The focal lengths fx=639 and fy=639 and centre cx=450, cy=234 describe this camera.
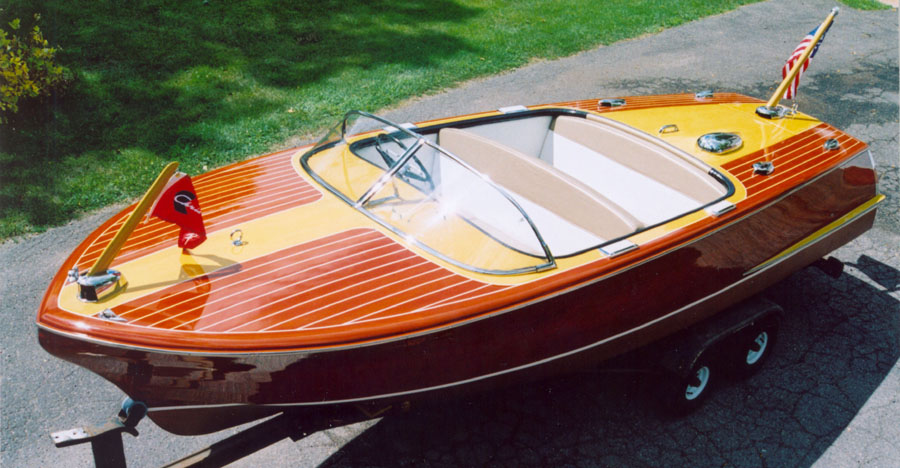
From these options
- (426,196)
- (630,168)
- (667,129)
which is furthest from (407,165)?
(667,129)

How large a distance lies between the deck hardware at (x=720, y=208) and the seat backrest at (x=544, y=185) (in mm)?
397

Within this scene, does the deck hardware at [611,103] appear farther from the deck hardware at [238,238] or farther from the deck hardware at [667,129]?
the deck hardware at [238,238]

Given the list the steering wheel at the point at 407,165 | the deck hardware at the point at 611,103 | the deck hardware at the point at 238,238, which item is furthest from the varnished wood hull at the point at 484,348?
the deck hardware at the point at 611,103

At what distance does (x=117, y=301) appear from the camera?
8.34 feet

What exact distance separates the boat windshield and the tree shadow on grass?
250 centimetres

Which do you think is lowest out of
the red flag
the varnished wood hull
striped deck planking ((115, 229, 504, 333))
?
the varnished wood hull

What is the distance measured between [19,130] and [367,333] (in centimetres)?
509

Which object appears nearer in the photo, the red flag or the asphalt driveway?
the red flag

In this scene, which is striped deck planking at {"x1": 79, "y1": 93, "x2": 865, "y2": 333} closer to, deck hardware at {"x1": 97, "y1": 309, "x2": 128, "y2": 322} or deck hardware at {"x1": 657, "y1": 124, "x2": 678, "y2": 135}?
deck hardware at {"x1": 97, "y1": 309, "x2": 128, "y2": 322}

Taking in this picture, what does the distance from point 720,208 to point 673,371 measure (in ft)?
2.78

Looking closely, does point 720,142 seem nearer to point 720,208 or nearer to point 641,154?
point 641,154

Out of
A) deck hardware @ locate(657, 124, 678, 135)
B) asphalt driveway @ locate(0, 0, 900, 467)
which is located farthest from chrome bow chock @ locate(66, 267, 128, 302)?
deck hardware @ locate(657, 124, 678, 135)

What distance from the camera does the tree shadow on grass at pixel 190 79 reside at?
549cm

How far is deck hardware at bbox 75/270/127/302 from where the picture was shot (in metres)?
2.54
